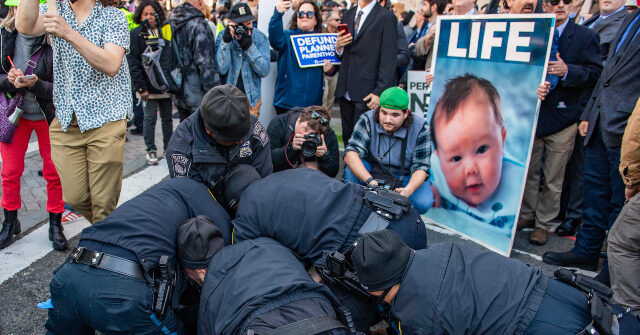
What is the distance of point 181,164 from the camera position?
7.66 ft

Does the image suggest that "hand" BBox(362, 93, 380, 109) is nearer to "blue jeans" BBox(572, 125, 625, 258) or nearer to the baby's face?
the baby's face

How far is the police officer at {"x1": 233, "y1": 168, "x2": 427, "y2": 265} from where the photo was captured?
1.85m

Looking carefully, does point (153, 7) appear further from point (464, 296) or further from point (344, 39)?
point (464, 296)

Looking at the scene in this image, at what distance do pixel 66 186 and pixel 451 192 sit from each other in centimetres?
302

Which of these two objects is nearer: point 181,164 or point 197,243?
point 197,243

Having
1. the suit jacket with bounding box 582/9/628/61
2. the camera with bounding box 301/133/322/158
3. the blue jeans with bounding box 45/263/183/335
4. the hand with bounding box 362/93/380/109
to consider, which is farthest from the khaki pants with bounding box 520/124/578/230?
the blue jeans with bounding box 45/263/183/335

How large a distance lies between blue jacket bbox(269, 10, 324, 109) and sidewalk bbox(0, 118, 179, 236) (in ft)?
5.89

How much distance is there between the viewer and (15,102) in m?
2.89

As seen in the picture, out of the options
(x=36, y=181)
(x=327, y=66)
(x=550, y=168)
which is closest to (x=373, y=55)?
(x=327, y=66)

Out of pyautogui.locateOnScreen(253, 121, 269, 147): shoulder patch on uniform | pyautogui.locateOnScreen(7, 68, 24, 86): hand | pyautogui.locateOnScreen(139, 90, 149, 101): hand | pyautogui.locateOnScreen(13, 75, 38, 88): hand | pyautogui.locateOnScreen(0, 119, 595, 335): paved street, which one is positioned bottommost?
pyautogui.locateOnScreen(0, 119, 595, 335): paved street

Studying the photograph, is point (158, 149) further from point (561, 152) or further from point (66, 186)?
point (561, 152)

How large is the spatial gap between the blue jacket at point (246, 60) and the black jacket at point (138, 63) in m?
1.11

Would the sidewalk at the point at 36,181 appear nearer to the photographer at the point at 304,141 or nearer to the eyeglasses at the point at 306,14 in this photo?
the photographer at the point at 304,141

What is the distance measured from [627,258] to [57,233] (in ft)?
12.2
